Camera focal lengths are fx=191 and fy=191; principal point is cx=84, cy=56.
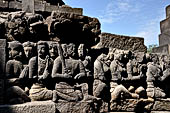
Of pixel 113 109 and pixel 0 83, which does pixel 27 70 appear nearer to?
pixel 0 83

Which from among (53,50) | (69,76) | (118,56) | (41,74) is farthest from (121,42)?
(41,74)

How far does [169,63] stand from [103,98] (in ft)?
7.46

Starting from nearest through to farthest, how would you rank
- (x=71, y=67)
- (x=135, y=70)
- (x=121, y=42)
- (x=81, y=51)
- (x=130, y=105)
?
(x=71, y=67)
(x=81, y=51)
(x=130, y=105)
(x=135, y=70)
(x=121, y=42)

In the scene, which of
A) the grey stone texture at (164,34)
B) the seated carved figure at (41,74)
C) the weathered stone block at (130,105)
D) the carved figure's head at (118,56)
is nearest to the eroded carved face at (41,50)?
the seated carved figure at (41,74)

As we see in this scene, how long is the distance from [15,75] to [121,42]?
8.92ft

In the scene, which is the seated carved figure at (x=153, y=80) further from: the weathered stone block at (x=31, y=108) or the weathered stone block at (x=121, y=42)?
the weathered stone block at (x=31, y=108)

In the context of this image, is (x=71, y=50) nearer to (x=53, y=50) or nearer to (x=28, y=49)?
(x=53, y=50)

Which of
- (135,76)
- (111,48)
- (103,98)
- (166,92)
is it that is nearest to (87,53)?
(111,48)

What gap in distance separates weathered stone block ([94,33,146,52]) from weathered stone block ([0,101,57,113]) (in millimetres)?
1871

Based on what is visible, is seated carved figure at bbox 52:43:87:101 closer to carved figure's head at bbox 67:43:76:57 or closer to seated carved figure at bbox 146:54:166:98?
carved figure's head at bbox 67:43:76:57

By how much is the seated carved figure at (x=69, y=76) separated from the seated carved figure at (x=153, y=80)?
69.3 inches

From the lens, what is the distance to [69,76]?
3914 millimetres

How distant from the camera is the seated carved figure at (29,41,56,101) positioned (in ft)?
11.9

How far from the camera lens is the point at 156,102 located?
4.65m
